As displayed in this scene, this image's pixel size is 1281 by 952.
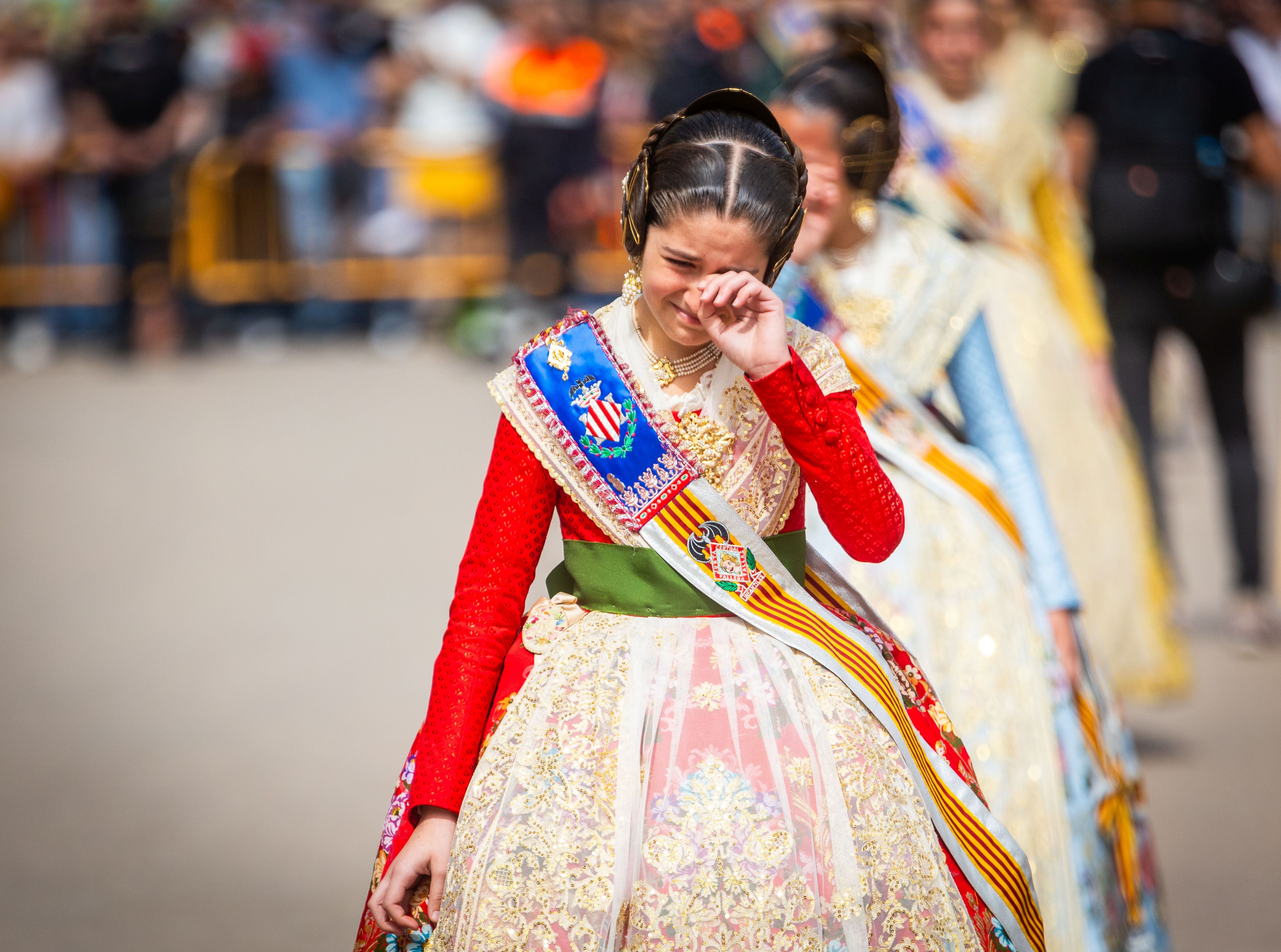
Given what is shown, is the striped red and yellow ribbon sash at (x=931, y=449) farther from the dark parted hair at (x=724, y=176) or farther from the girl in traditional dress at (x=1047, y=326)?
the girl in traditional dress at (x=1047, y=326)

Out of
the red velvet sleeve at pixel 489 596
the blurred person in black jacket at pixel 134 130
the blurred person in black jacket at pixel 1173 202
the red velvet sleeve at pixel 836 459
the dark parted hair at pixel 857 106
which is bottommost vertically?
the red velvet sleeve at pixel 489 596

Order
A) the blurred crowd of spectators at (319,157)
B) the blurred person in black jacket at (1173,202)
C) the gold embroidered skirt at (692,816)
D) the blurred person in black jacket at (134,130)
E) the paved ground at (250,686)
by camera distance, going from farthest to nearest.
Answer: the blurred crowd of spectators at (319,157)
the blurred person in black jacket at (134,130)
the blurred person in black jacket at (1173,202)
the paved ground at (250,686)
the gold embroidered skirt at (692,816)

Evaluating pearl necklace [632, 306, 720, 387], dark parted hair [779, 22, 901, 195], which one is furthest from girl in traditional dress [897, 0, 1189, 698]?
pearl necklace [632, 306, 720, 387]

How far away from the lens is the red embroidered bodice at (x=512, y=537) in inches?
83.5

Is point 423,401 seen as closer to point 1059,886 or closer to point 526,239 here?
point 526,239

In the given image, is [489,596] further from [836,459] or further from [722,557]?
[836,459]

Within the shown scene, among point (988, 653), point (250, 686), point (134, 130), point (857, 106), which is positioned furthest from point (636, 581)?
point (134, 130)

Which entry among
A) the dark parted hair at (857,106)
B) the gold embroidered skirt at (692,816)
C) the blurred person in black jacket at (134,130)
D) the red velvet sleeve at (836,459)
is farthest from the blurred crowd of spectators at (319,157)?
the gold embroidered skirt at (692,816)

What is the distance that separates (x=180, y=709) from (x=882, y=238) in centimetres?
319

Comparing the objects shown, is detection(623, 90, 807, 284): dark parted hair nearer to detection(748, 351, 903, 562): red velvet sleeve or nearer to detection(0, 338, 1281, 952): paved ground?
detection(748, 351, 903, 562): red velvet sleeve

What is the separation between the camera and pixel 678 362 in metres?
2.24

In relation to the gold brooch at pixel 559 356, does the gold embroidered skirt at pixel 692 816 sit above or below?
below

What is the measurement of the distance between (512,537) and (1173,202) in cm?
451

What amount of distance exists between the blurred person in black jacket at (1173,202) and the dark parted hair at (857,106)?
3121 millimetres
